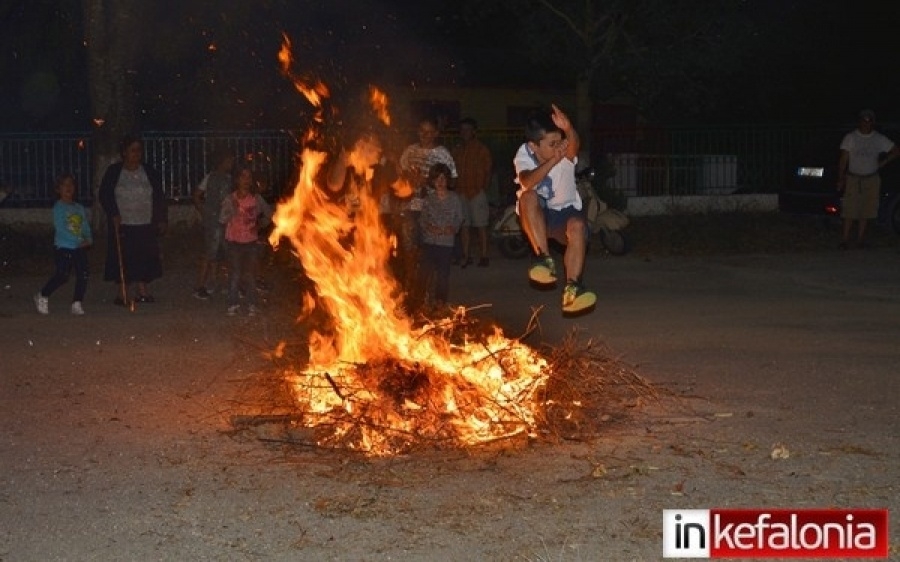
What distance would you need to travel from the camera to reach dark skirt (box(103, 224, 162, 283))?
537 inches

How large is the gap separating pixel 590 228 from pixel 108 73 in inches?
301

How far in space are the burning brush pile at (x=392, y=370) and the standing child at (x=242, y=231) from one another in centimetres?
358

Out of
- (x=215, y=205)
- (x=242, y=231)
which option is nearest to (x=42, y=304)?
(x=215, y=205)

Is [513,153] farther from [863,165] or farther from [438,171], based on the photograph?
[438,171]

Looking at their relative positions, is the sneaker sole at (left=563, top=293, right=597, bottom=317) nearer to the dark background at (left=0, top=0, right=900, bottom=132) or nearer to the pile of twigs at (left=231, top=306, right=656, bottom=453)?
the pile of twigs at (left=231, top=306, right=656, bottom=453)

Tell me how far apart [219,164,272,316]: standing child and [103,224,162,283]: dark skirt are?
98 centimetres

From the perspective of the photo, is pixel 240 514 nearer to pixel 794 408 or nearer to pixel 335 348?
pixel 335 348

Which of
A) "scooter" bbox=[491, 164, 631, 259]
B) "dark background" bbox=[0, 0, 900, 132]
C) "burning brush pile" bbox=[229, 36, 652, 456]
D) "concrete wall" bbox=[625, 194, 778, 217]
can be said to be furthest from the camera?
"dark background" bbox=[0, 0, 900, 132]

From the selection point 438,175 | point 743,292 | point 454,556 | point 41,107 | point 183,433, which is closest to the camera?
point 454,556

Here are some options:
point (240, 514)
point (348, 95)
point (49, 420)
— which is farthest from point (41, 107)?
point (240, 514)

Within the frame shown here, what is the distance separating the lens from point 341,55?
26688 mm

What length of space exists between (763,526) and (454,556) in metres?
1.40

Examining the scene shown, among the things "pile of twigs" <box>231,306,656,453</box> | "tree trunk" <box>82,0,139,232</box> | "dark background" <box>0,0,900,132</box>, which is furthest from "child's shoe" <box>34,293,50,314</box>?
"dark background" <box>0,0,900,132</box>

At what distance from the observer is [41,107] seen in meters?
30.6
